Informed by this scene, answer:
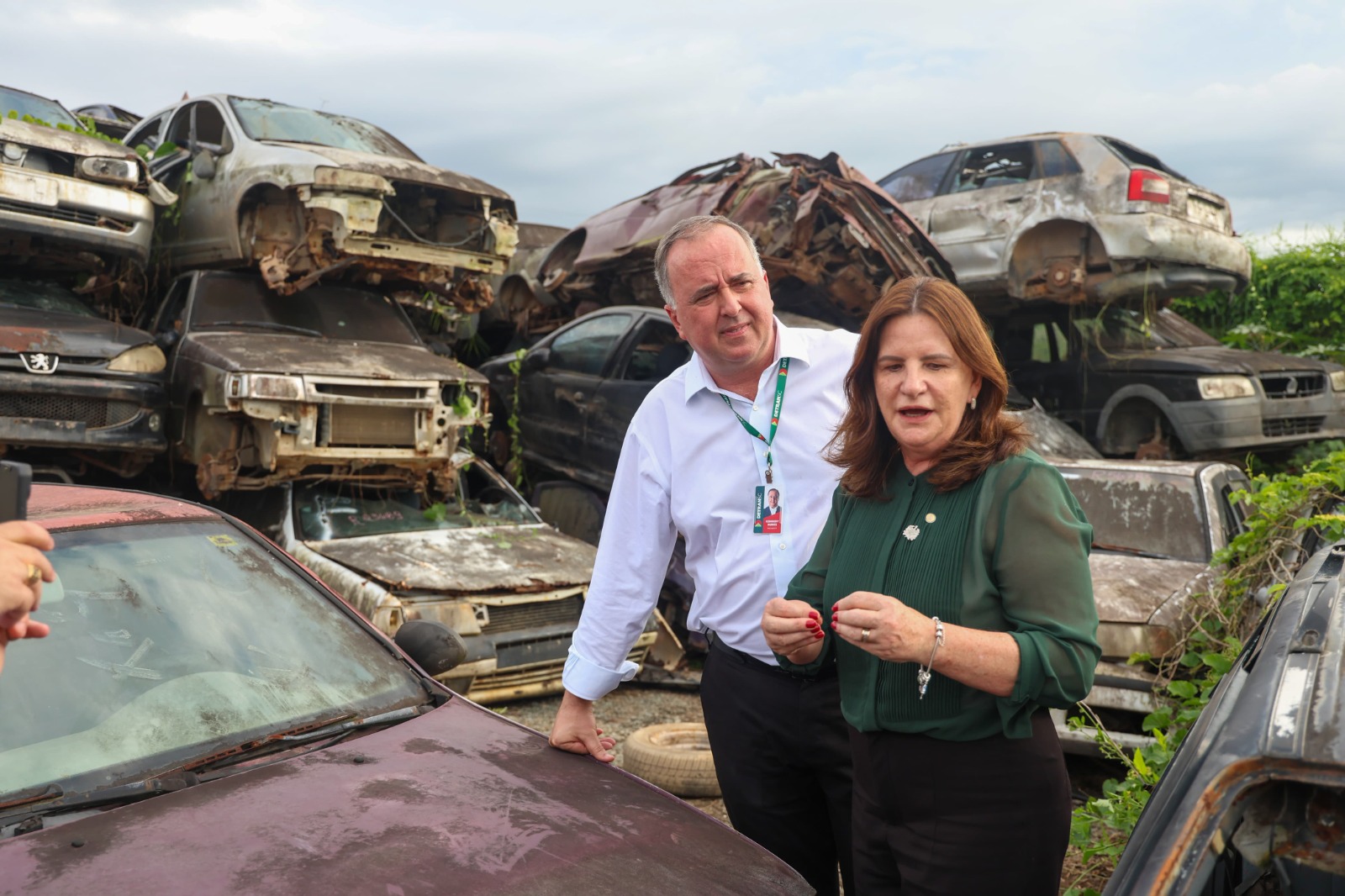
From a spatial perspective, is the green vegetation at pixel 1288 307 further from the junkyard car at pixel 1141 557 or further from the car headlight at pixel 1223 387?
the junkyard car at pixel 1141 557

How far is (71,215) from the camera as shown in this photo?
271 inches

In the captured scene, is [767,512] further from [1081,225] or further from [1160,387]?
[1081,225]

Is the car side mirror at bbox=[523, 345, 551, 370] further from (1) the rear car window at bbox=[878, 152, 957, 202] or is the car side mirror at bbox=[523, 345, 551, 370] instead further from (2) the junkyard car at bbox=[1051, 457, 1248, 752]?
(1) the rear car window at bbox=[878, 152, 957, 202]

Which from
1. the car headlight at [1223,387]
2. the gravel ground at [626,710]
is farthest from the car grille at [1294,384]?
the gravel ground at [626,710]

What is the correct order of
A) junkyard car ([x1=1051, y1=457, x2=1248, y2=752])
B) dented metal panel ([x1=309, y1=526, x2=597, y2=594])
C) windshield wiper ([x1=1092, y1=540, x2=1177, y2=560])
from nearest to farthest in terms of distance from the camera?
1. junkyard car ([x1=1051, y1=457, x2=1248, y2=752])
2. windshield wiper ([x1=1092, y1=540, x2=1177, y2=560])
3. dented metal panel ([x1=309, y1=526, x2=597, y2=594])

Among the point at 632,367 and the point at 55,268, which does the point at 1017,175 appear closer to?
the point at 632,367

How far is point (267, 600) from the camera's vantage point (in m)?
2.88

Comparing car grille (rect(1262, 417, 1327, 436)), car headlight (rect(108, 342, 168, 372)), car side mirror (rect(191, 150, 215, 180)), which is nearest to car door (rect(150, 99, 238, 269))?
car side mirror (rect(191, 150, 215, 180))

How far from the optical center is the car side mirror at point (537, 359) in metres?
8.18

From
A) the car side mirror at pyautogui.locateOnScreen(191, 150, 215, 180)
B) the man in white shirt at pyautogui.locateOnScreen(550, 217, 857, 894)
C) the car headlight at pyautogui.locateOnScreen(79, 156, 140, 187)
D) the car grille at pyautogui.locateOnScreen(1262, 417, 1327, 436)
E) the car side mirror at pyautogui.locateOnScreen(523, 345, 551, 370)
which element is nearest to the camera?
the man in white shirt at pyautogui.locateOnScreen(550, 217, 857, 894)

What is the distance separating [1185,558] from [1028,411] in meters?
2.02

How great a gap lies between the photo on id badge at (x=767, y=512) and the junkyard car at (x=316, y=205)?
5.26m

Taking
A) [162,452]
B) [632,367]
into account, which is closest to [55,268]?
[162,452]

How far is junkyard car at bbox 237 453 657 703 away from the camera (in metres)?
5.54
